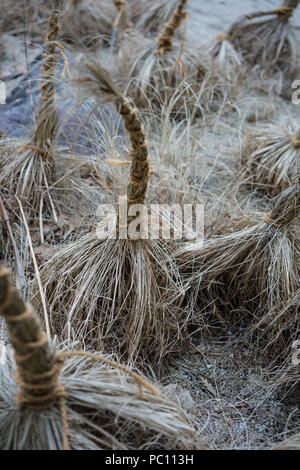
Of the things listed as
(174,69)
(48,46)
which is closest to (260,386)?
(48,46)

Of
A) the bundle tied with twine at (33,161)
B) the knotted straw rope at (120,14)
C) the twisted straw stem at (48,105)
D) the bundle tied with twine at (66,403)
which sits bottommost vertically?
the bundle tied with twine at (66,403)

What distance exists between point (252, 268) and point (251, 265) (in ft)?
0.06

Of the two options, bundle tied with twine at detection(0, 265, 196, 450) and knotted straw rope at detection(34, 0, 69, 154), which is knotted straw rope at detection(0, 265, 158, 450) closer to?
bundle tied with twine at detection(0, 265, 196, 450)

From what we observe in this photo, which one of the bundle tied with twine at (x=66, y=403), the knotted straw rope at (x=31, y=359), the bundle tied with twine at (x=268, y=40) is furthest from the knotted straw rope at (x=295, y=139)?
the knotted straw rope at (x=31, y=359)

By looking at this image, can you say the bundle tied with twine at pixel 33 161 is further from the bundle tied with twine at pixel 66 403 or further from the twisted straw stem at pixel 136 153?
the bundle tied with twine at pixel 66 403

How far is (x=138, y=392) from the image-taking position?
3.66 feet

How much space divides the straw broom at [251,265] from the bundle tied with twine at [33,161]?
75 centimetres

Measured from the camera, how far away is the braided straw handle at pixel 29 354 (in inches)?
35.0

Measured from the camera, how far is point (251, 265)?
1661 mm

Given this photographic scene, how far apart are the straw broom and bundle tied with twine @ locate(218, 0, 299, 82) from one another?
221 cm

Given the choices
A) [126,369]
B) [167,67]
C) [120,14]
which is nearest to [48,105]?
[167,67]

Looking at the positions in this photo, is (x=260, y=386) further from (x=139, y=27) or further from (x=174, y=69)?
(x=139, y=27)

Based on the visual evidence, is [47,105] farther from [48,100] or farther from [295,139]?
[295,139]

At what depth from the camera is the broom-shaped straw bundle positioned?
2195mm
